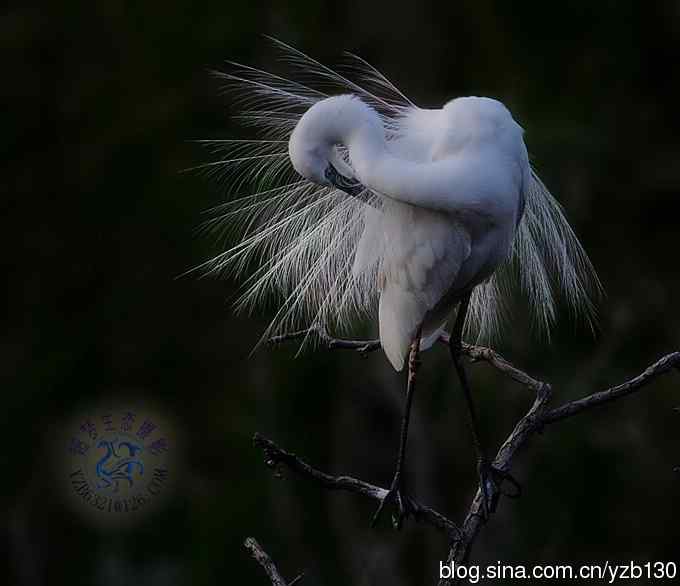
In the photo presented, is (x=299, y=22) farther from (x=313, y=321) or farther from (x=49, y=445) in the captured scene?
(x=313, y=321)

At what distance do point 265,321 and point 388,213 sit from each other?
313cm

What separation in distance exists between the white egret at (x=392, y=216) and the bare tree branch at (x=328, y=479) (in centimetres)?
15

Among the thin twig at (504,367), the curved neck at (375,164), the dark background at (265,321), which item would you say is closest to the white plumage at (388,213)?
the curved neck at (375,164)

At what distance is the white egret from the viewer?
267 centimetres

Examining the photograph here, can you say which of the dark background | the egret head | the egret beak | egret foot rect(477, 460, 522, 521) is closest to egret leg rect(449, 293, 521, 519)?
egret foot rect(477, 460, 522, 521)

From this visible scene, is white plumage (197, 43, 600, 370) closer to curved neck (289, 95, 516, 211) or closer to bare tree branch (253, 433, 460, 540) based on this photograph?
curved neck (289, 95, 516, 211)

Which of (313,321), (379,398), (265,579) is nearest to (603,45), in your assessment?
(379,398)

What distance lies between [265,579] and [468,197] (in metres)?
4.24

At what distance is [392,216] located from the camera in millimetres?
2877

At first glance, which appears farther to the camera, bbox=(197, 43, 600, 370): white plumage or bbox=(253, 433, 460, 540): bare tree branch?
bbox=(197, 43, 600, 370): white plumage

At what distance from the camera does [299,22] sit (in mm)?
6570

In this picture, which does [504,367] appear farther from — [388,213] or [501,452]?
[388,213]

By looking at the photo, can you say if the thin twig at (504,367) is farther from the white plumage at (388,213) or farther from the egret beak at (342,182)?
the egret beak at (342,182)

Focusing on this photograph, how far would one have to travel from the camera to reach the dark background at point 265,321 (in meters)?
6.01
